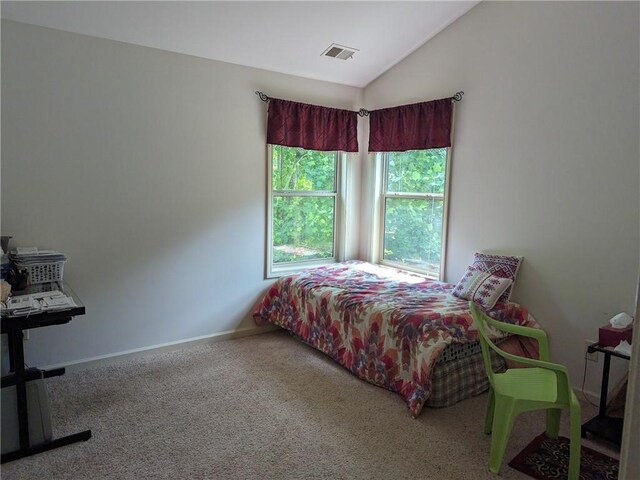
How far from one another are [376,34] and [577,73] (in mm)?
1458

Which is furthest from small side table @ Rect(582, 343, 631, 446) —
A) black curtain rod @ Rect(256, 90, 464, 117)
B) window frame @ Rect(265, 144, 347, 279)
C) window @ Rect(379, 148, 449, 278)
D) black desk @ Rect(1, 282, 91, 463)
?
black desk @ Rect(1, 282, 91, 463)

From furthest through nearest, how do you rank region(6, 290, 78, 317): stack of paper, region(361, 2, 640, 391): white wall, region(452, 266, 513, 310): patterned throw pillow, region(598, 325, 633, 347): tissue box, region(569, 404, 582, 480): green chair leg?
1. region(452, 266, 513, 310): patterned throw pillow
2. region(361, 2, 640, 391): white wall
3. region(598, 325, 633, 347): tissue box
4. region(6, 290, 78, 317): stack of paper
5. region(569, 404, 582, 480): green chair leg

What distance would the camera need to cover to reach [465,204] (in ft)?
11.2

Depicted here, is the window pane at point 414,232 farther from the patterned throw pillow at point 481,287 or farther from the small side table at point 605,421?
the small side table at point 605,421

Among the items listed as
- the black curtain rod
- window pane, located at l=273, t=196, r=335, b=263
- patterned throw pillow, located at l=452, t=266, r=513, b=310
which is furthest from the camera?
window pane, located at l=273, t=196, r=335, b=263

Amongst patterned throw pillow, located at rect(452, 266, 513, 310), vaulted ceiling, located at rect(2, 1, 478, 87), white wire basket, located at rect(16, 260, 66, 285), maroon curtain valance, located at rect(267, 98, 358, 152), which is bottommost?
patterned throw pillow, located at rect(452, 266, 513, 310)

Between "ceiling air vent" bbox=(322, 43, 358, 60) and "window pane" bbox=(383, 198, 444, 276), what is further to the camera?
"window pane" bbox=(383, 198, 444, 276)

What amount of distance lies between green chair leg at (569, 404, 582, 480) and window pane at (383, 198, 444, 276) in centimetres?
191

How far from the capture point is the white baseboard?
9.84 ft

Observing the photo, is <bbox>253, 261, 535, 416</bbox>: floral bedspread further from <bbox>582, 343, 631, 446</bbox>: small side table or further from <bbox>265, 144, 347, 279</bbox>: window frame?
<bbox>582, 343, 631, 446</bbox>: small side table

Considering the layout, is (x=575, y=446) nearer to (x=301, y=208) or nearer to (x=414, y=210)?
(x=414, y=210)

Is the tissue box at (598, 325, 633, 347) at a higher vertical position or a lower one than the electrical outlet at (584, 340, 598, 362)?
higher

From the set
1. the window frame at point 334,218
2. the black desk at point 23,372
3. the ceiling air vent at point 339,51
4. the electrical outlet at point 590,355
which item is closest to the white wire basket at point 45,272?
the black desk at point 23,372

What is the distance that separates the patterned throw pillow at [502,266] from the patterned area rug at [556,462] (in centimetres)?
101
